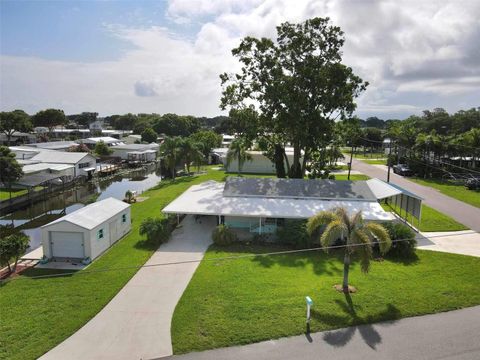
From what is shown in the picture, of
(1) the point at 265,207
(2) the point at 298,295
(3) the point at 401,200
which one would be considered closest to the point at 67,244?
(1) the point at 265,207

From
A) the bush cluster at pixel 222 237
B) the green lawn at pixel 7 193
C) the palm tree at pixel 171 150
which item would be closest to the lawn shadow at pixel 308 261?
the bush cluster at pixel 222 237

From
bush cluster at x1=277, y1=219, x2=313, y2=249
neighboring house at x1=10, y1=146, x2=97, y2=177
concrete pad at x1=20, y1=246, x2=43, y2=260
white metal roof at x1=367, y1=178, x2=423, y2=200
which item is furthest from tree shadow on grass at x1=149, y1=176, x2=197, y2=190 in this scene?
white metal roof at x1=367, y1=178, x2=423, y2=200

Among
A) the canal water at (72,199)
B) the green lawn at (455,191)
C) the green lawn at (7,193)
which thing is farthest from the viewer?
the green lawn at (7,193)

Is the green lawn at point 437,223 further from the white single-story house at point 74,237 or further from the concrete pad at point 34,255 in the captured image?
the concrete pad at point 34,255

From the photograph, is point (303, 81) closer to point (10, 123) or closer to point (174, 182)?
point (174, 182)

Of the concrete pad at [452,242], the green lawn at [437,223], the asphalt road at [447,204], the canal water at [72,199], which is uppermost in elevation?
the asphalt road at [447,204]

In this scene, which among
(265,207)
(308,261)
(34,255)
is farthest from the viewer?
(265,207)

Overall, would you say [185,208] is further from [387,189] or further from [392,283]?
[387,189]
